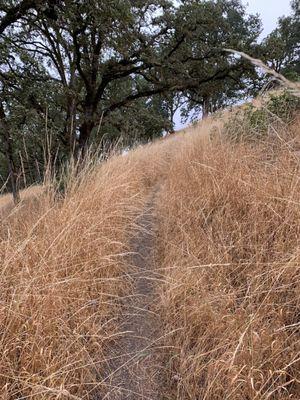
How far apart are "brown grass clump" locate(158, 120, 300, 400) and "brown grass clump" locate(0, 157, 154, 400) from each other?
0.36m

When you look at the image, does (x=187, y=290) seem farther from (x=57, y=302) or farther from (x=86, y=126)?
(x=86, y=126)

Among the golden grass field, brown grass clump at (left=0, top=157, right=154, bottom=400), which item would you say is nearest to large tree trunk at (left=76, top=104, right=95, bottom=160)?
the golden grass field

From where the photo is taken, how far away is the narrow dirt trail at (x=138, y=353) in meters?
1.43

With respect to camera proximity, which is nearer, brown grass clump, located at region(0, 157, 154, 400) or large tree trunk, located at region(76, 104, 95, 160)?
brown grass clump, located at region(0, 157, 154, 400)

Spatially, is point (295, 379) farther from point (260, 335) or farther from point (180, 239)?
point (180, 239)

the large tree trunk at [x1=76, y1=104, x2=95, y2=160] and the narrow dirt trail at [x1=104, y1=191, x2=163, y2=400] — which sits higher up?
the large tree trunk at [x1=76, y1=104, x2=95, y2=160]

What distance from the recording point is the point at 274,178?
7.41 feet

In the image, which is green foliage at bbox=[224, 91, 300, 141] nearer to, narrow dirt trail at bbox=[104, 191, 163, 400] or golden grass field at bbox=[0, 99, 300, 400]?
golden grass field at bbox=[0, 99, 300, 400]

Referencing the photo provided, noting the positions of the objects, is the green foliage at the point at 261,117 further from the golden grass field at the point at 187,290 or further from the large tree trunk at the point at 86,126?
the large tree trunk at the point at 86,126

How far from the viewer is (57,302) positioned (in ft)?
5.21

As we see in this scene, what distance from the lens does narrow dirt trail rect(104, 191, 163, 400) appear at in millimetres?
1431

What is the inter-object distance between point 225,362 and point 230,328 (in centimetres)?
21

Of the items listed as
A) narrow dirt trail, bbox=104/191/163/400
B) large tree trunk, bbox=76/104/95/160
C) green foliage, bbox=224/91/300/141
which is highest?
large tree trunk, bbox=76/104/95/160

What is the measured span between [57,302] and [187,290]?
688 millimetres
